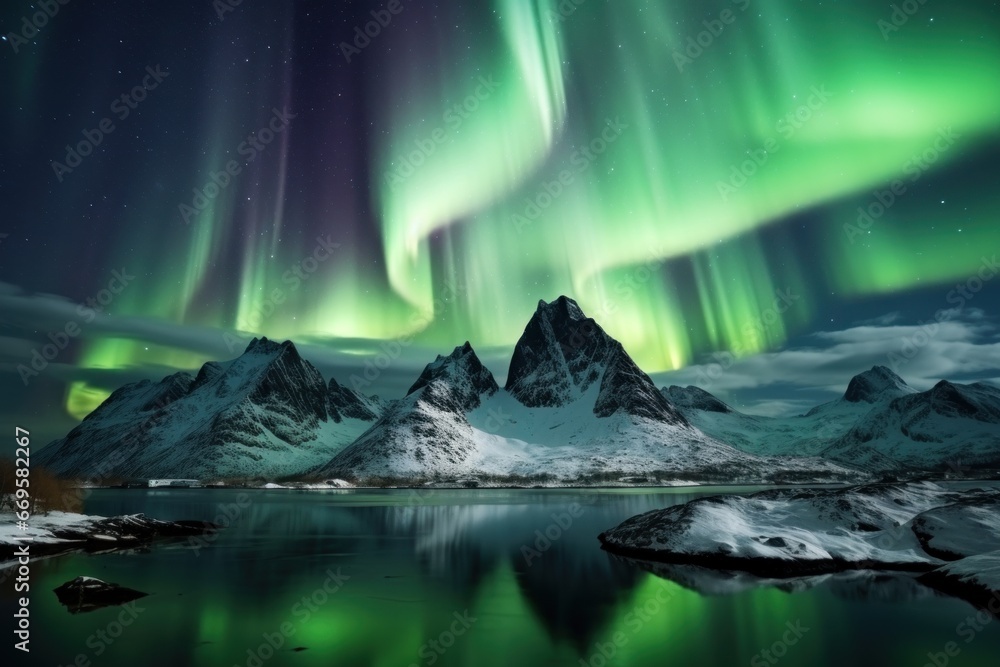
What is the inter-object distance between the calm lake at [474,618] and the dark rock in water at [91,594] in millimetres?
667

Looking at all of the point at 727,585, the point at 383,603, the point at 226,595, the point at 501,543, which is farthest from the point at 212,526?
the point at 727,585

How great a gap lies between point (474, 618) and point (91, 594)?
20.2m

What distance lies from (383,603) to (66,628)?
1461 centimetres

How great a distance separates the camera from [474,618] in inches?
1194

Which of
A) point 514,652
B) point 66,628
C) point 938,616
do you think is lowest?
point 938,616

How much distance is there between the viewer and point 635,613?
102 feet

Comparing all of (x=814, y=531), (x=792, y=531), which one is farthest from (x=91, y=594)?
(x=814, y=531)

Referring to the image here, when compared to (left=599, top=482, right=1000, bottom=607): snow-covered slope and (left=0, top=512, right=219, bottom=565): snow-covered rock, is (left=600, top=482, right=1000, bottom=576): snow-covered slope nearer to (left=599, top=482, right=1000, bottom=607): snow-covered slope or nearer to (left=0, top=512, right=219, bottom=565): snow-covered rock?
(left=599, top=482, right=1000, bottom=607): snow-covered slope

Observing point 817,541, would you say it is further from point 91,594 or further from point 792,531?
point 91,594

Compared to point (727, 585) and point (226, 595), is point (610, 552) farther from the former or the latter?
point (226, 595)

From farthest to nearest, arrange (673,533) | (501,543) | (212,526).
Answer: (212,526), (501,543), (673,533)

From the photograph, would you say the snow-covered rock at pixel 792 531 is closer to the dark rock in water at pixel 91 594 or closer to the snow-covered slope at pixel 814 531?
the snow-covered slope at pixel 814 531

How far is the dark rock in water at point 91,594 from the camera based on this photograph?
101 feet

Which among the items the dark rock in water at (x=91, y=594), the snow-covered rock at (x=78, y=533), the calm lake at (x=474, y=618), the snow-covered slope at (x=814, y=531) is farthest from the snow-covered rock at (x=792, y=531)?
the snow-covered rock at (x=78, y=533)
